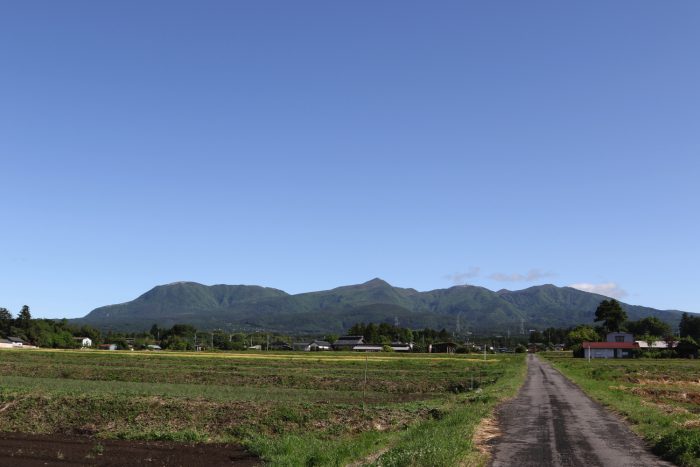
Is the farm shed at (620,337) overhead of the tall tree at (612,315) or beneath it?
beneath

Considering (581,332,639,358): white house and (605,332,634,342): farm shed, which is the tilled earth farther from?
(605,332,634,342): farm shed

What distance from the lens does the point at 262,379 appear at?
5947 centimetres

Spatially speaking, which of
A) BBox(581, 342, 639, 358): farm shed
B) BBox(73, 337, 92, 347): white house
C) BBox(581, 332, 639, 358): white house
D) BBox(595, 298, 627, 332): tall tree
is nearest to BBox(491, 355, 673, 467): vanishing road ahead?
BBox(581, 332, 639, 358): white house

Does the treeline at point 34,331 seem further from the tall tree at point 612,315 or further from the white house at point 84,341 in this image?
the tall tree at point 612,315

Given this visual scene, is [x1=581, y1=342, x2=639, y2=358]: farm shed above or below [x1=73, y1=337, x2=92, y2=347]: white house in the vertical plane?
above

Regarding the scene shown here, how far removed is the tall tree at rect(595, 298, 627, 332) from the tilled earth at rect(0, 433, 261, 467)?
18345cm

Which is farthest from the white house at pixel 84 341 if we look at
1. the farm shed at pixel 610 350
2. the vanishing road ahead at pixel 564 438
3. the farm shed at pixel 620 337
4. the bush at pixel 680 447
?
the bush at pixel 680 447

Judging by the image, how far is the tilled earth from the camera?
863 inches

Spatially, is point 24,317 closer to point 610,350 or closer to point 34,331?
point 34,331

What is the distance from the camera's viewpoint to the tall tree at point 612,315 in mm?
186125

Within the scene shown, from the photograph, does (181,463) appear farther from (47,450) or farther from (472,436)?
(472,436)

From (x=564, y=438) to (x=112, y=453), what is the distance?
57.1 ft

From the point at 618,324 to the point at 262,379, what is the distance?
519 ft

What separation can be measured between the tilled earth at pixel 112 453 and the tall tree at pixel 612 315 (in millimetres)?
183450
